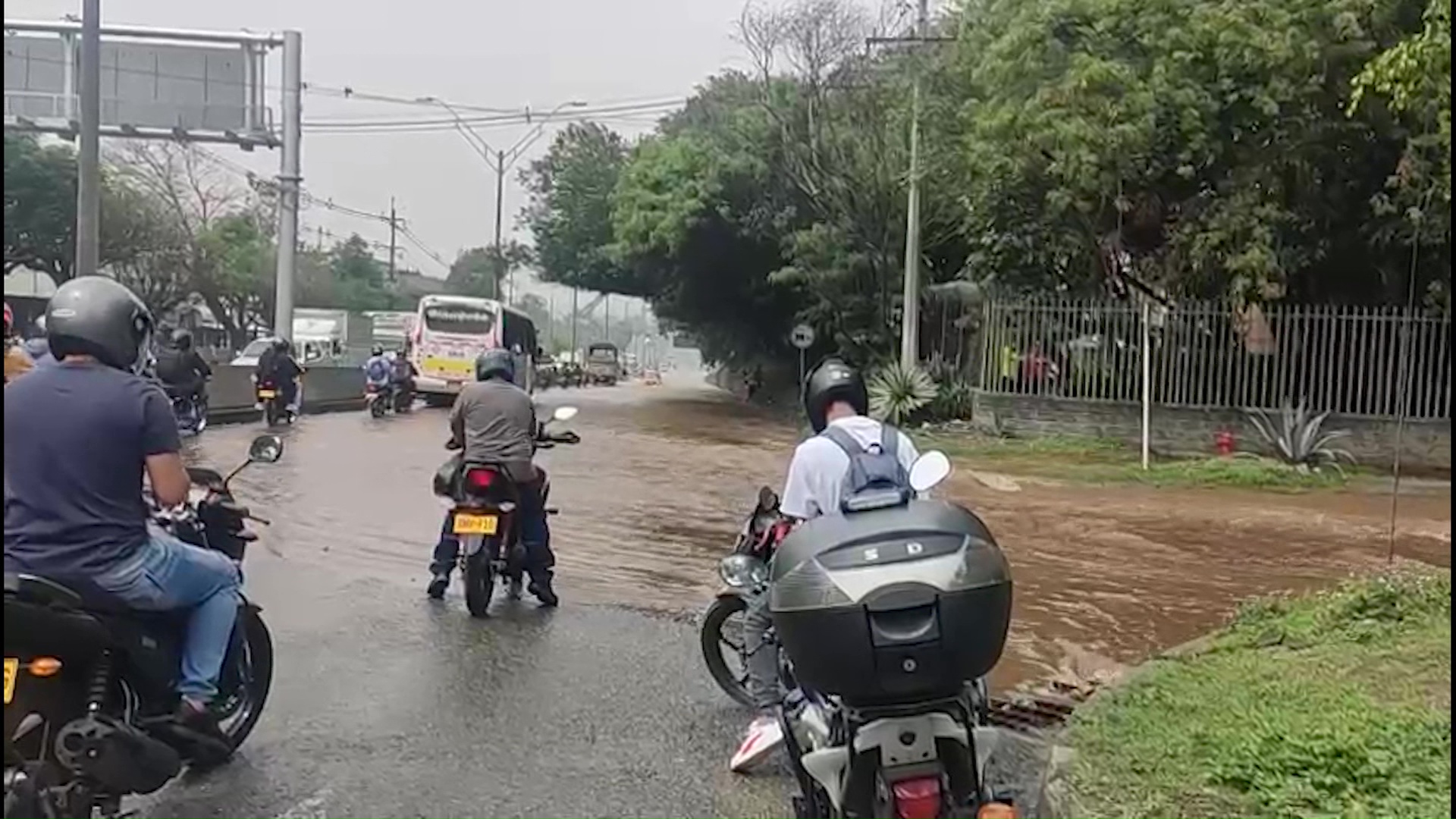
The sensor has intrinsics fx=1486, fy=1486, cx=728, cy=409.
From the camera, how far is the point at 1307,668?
19.9 feet

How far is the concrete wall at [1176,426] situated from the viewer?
19375 mm

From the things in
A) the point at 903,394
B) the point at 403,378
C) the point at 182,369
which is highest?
the point at 182,369

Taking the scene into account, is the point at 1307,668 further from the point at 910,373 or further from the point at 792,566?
the point at 910,373

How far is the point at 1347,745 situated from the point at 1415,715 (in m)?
0.59

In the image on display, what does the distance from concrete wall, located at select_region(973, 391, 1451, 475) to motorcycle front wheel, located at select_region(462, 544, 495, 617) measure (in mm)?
14200

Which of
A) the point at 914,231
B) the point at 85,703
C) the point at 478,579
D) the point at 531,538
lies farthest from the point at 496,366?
the point at 914,231

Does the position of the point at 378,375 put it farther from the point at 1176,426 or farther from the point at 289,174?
the point at 1176,426

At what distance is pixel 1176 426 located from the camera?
2073cm

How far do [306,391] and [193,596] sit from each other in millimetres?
25862

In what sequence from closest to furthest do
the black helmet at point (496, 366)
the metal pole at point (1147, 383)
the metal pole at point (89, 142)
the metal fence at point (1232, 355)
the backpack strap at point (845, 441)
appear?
1. the backpack strap at point (845, 441)
2. the black helmet at point (496, 366)
3. the metal pole at point (89, 142)
4. the metal pole at point (1147, 383)
5. the metal fence at point (1232, 355)

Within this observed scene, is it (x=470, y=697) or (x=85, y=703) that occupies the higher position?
(x=85, y=703)

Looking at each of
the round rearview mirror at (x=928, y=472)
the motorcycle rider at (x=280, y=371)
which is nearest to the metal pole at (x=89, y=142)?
the motorcycle rider at (x=280, y=371)

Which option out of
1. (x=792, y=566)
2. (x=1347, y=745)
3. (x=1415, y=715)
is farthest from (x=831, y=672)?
(x=1415, y=715)

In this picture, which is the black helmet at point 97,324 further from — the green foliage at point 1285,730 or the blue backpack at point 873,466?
the green foliage at point 1285,730
